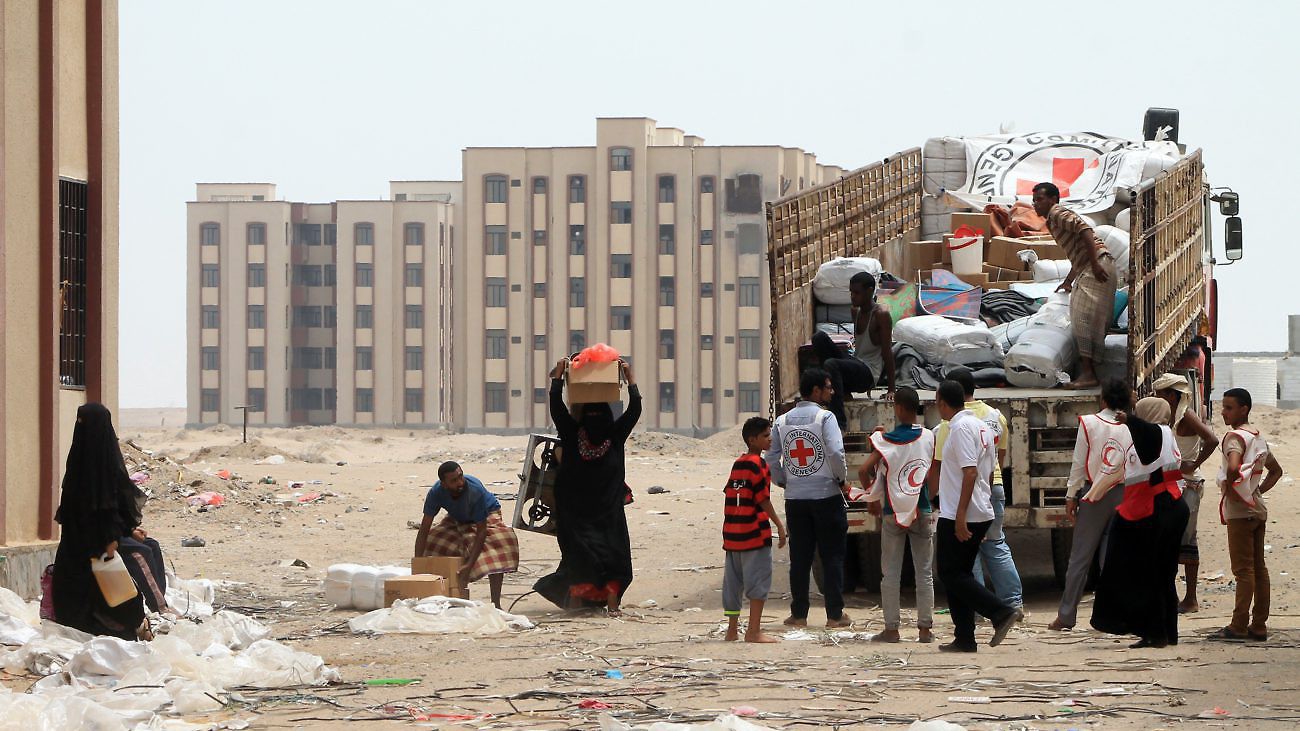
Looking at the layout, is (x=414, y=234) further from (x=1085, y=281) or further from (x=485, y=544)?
(x=1085, y=281)

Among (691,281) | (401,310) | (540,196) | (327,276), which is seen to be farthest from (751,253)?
(327,276)

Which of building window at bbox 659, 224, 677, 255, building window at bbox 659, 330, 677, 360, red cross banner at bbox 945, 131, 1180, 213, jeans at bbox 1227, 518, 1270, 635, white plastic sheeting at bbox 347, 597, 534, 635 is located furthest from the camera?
building window at bbox 659, 330, 677, 360

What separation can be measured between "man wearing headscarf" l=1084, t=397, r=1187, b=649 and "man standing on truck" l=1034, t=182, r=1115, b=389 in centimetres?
229

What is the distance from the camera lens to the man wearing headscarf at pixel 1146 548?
8188mm

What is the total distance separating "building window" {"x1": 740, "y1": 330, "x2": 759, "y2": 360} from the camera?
203ft

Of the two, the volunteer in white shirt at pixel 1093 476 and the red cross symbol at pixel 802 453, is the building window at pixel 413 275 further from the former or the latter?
the volunteer in white shirt at pixel 1093 476

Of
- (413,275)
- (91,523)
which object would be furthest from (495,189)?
(91,523)

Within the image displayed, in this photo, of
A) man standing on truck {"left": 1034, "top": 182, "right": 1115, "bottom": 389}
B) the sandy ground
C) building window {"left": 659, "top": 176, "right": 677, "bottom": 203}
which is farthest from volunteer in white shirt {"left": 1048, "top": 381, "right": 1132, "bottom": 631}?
building window {"left": 659, "top": 176, "right": 677, "bottom": 203}

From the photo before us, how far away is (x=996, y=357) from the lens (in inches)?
428

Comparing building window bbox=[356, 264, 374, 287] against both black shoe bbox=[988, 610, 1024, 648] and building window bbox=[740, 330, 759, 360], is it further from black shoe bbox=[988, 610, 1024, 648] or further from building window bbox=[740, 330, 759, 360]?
→ black shoe bbox=[988, 610, 1024, 648]

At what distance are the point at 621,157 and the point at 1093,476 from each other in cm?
5332

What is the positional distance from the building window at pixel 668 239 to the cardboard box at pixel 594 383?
2037 inches

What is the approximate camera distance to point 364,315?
70125 millimetres

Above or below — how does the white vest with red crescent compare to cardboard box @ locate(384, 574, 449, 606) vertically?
above
